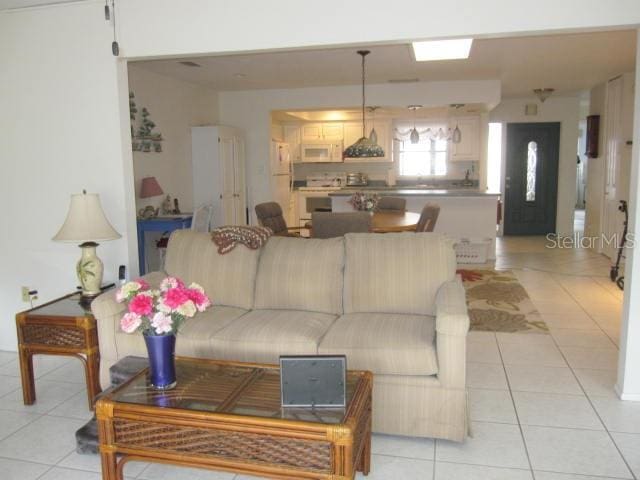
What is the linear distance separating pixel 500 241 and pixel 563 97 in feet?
8.73

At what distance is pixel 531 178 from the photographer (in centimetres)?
991

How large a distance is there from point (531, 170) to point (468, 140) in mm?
1505

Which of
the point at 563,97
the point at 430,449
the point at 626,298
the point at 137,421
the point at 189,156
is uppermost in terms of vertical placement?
the point at 563,97

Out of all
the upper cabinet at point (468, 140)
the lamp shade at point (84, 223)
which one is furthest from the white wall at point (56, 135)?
the upper cabinet at point (468, 140)

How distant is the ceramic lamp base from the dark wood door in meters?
8.09

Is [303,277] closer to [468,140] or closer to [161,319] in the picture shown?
[161,319]

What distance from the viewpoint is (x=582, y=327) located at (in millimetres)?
4531

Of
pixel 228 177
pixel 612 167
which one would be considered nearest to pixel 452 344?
pixel 228 177

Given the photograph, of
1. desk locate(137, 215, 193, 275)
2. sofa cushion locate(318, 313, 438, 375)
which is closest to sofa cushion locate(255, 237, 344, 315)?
sofa cushion locate(318, 313, 438, 375)

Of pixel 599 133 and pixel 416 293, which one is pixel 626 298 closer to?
pixel 416 293

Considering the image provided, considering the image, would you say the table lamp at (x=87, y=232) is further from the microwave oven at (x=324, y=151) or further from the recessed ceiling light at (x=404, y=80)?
the microwave oven at (x=324, y=151)

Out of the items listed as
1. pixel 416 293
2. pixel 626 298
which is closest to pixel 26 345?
pixel 416 293

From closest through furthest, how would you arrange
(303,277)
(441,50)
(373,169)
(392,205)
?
(303,277), (441,50), (392,205), (373,169)

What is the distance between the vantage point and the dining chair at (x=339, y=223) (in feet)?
15.4
